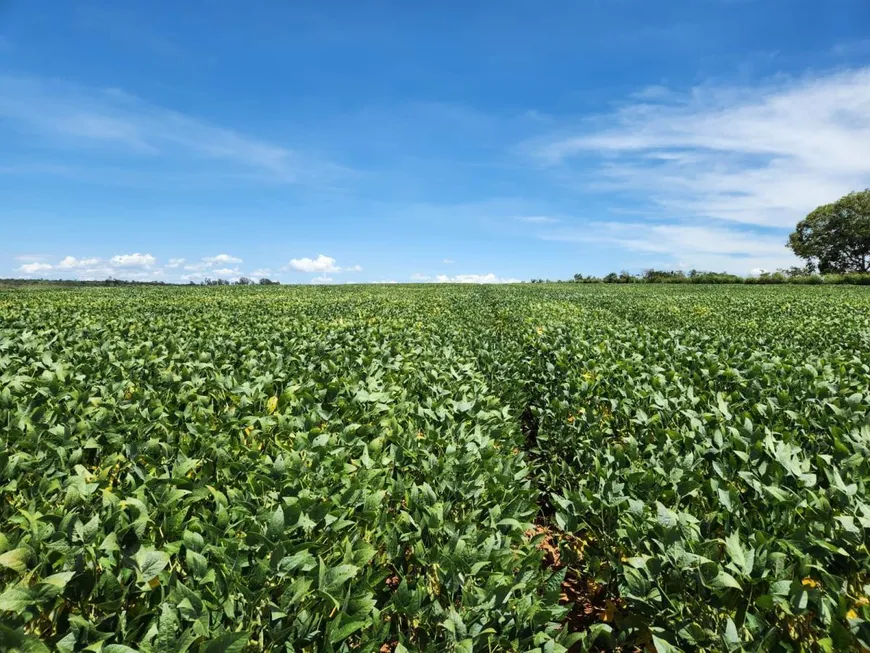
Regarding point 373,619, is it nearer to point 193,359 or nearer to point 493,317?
point 193,359

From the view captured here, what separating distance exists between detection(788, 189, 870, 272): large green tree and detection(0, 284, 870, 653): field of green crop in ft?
267

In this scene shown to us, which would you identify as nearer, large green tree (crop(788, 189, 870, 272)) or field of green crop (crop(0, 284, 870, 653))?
field of green crop (crop(0, 284, 870, 653))

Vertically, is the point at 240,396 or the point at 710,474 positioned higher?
the point at 240,396

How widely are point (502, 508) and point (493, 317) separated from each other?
1666 centimetres

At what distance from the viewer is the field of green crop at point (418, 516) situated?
80.1 inches

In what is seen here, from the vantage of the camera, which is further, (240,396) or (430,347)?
(430,347)

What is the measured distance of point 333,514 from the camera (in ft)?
8.80

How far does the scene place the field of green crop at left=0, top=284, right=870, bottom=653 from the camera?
2.04 meters

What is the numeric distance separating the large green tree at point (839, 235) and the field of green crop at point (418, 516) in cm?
8153

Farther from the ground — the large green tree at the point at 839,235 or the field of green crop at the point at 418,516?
the large green tree at the point at 839,235

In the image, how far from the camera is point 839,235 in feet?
220

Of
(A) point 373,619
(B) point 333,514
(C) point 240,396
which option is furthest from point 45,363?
(A) point 373,619

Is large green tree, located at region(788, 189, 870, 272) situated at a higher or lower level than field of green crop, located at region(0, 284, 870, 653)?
higher

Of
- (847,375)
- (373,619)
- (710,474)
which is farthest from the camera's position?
(847,375)
